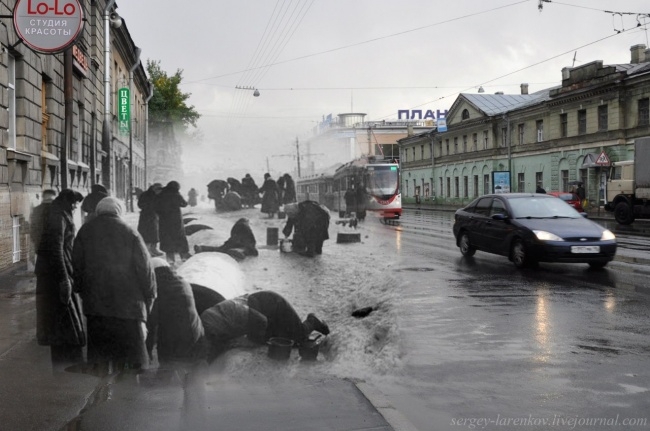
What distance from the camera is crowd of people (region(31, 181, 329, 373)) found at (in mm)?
5164

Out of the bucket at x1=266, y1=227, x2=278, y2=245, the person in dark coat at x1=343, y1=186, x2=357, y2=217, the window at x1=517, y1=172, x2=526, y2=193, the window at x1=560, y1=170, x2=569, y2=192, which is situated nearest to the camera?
the bucket at x1=266, y1=227, x2=278, y2=245

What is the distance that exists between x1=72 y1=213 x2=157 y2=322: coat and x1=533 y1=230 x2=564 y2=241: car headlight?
25.9ft

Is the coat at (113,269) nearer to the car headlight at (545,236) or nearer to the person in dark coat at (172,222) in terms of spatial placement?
the person in dark coat at (172,222)

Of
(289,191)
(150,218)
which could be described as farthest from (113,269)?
(289,191)

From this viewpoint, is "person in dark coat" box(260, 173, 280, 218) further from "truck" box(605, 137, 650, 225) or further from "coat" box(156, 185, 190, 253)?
"truck" box(605, 137, 650, 225)

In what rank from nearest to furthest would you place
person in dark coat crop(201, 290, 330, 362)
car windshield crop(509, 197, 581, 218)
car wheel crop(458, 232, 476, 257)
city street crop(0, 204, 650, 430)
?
city street crop(0, 204, 650, 430), person in dark coat crop(201, 290, 330, 362), car windshield crop(509, 197, 581, 218), car wheel crop(458, 232, 476, 257)

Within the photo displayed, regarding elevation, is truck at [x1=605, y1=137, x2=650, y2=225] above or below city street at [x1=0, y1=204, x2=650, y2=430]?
above

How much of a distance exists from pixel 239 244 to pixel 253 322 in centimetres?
339

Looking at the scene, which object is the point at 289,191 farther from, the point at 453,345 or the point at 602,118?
the point at 602,118

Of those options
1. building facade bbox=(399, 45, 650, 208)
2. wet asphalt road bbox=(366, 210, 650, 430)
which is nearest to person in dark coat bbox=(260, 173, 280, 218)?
wet asphalt road bbox=(366, 210, 650, 430)

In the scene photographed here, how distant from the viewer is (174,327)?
568 centimetres

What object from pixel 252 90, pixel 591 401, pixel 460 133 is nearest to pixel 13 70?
pixel 252 90

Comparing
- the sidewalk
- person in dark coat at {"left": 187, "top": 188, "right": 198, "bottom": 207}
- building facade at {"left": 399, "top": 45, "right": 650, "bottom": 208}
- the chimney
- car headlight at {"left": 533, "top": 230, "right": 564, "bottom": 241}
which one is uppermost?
the chimney

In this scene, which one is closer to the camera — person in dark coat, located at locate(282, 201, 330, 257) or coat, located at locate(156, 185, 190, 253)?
coat, located at locate(156, 185, 190, 253)
